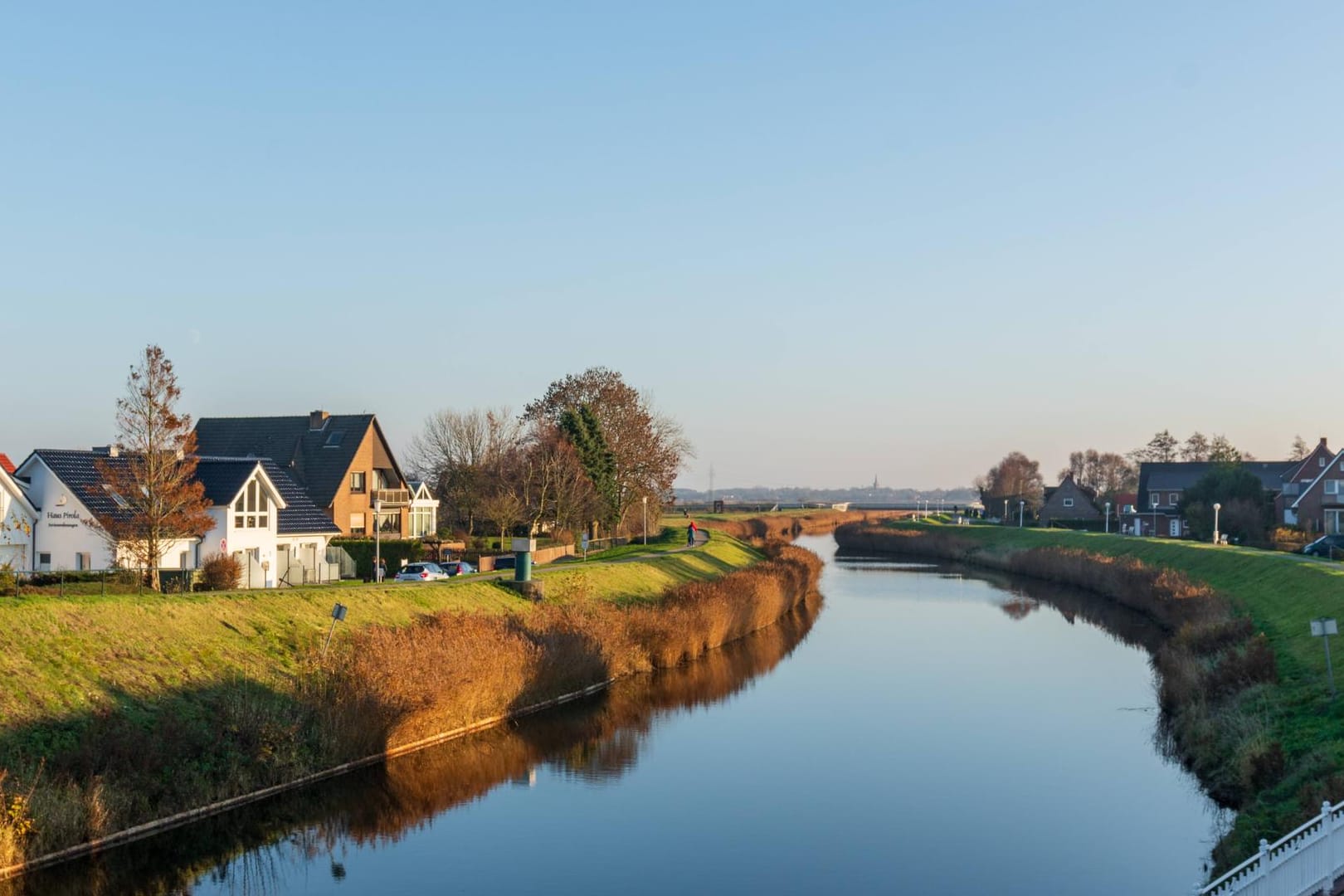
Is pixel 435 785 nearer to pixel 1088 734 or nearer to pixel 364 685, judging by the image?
pixel 364 685

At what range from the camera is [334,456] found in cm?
6994

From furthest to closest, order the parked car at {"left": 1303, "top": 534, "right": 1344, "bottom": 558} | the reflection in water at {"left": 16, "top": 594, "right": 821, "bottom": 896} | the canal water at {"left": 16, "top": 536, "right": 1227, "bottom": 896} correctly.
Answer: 1. the parked car at {"left": 1303, "top": 534, "right": 1344, "bottom": 558}
2. the canal water at {"left": 16, "top": 536, "right": 1227, "bottom": 896}
3. the reflection in water at {"left": 16, "top": 594, "right": 821, "bottom": 896}

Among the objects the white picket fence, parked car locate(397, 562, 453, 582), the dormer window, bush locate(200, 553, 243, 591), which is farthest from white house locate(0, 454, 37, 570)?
the white picket fence

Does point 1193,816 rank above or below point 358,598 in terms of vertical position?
below

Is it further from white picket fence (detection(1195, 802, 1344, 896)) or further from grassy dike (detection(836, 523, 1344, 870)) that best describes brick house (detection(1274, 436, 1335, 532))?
white picket fence (detection(1195, 802, 1344, 896))

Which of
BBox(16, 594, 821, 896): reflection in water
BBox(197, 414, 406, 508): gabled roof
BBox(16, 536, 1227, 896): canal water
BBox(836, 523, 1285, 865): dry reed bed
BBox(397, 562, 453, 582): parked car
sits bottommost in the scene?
BBox(16, 536, 1227, 896): canal water

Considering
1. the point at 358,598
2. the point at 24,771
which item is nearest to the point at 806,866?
the point at 24,771

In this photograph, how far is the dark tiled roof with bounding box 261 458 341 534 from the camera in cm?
5281

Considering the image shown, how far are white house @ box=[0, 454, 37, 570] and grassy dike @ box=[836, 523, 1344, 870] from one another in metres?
40.2

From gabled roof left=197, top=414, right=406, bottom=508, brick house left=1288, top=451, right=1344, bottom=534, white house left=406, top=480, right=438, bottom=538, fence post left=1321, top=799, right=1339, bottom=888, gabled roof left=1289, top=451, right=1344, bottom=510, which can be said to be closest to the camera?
fence post left=1321, top=799, right=1339, bottom=888

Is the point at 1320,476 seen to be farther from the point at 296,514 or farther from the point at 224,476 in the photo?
the point at 224,476

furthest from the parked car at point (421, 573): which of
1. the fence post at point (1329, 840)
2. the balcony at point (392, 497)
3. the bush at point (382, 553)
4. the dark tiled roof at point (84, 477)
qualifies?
the fence post at point (1329, 840)

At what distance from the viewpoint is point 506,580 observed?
4525 centimetres

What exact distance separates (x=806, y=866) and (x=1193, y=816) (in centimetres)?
887
